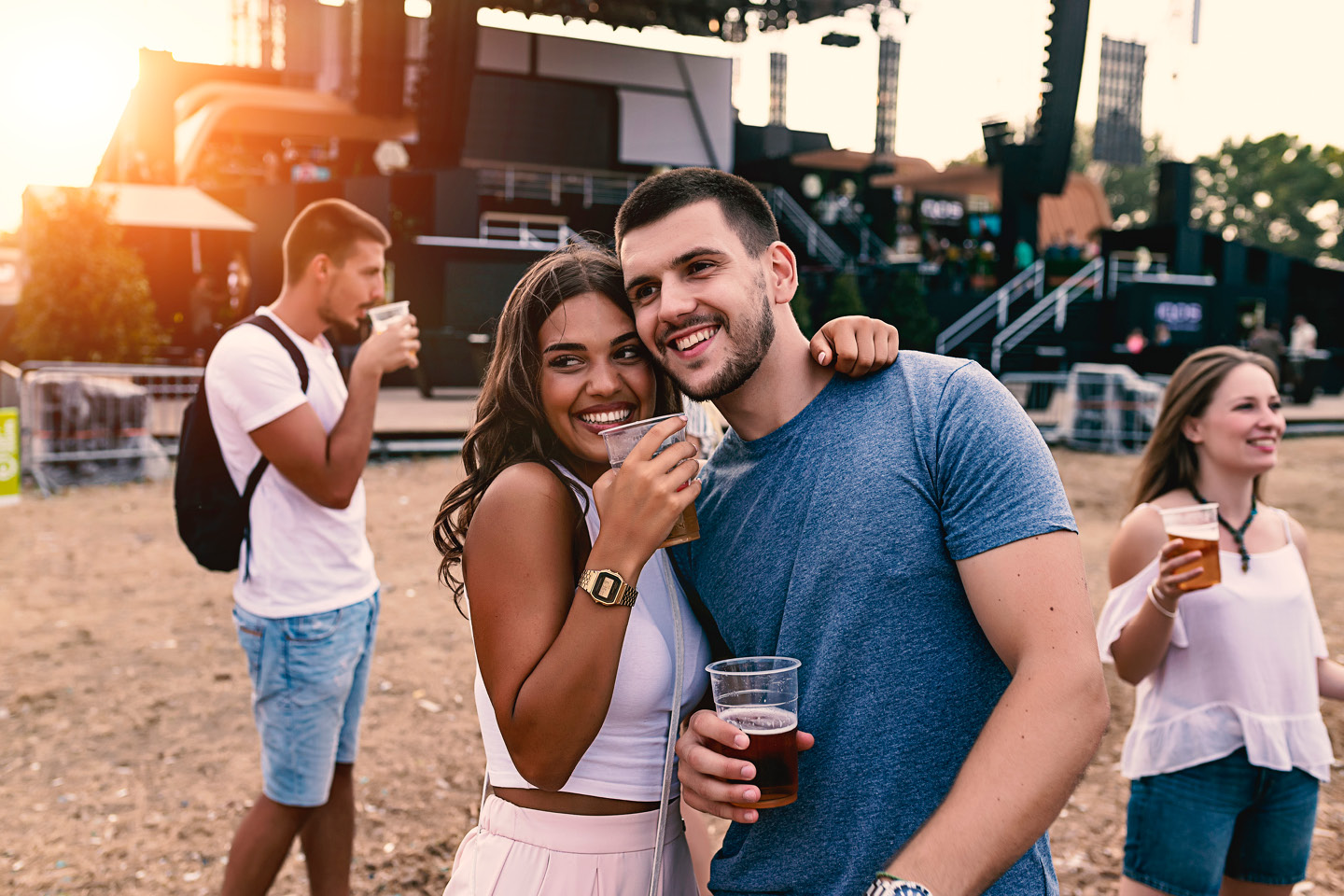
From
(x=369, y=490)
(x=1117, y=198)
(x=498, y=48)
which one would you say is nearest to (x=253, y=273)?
(x=498, y=48)

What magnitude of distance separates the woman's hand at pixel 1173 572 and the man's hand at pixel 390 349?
234 centimetres

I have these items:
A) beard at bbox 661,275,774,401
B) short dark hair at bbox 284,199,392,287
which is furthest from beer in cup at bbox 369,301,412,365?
beard at bbox 661,275,774,401

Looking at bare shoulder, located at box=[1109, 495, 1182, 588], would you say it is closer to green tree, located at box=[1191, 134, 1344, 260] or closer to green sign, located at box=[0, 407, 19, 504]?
green sign, located at box=[0, 407, 19, 504]

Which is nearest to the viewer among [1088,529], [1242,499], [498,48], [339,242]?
[1242,499]

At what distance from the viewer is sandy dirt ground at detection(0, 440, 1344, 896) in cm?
381

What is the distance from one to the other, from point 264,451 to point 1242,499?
297 cm

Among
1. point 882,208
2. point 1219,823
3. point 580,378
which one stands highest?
point 882,208

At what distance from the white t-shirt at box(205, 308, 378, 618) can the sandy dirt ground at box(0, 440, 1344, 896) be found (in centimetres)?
101

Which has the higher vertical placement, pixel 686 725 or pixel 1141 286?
pixel 1141 286

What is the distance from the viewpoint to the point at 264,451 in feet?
9.74

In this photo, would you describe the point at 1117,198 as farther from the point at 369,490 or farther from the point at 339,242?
the point at 339,242

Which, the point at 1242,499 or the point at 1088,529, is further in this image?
the point at 1088,529

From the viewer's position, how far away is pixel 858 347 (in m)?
1.71

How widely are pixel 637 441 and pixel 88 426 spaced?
1152 centimetres
